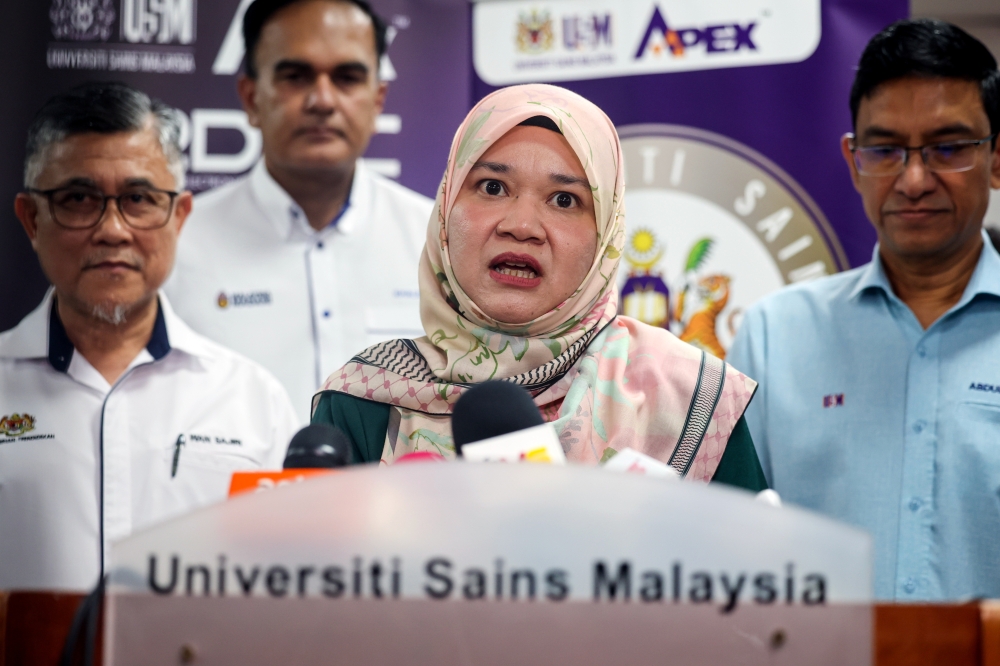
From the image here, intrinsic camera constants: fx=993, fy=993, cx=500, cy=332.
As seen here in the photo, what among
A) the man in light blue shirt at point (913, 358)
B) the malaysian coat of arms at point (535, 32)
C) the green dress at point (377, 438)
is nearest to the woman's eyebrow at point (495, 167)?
the green dress at point (377, 438)

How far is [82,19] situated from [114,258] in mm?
804

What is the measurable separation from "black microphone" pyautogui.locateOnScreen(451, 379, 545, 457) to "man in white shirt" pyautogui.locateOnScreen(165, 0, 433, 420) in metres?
1.86

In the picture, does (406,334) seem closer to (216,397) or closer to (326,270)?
(326,270)

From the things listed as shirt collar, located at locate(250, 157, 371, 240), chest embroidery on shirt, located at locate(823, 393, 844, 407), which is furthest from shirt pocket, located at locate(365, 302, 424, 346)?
chest embroidery on shirt, located at locate(823, 393, 844, 407)

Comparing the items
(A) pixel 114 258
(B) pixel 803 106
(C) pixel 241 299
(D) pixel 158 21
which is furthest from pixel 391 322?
(B) pixel 803 106

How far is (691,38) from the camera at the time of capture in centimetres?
301

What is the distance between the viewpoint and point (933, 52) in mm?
2240

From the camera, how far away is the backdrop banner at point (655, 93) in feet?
9.48

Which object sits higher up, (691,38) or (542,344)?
(691,38)

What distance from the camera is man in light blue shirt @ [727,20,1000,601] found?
2145mm

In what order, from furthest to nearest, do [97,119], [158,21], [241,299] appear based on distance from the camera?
[158,21] → [241,299] → [97,119]

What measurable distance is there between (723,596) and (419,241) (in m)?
2.30

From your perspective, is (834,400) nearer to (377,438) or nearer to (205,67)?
(377,438)

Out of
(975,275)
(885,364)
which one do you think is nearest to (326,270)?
(885,364)
